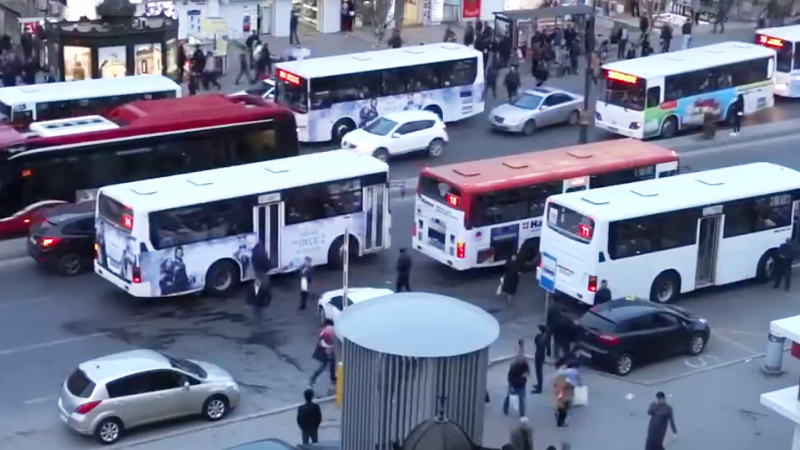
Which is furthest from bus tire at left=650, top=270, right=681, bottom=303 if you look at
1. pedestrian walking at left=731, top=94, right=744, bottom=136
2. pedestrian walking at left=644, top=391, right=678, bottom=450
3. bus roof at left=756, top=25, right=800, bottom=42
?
bus roof at left=756, top=25, right=800, bottom=42

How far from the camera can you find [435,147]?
38281 mm

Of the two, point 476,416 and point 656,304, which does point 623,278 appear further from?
point 476,416

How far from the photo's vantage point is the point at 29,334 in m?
26.3

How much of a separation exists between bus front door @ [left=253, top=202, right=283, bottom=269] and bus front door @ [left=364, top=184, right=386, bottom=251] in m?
2.03

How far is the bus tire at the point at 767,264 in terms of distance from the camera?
29891 millimetres

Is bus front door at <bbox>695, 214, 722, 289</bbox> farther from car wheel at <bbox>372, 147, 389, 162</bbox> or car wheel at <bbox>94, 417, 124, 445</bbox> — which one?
car wheel at <bbox>94, 417, 124, 445</bbox>

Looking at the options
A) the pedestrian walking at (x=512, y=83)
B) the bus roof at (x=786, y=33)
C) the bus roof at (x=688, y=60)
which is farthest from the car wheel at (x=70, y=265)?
the bus roof at (x=786, y=33)

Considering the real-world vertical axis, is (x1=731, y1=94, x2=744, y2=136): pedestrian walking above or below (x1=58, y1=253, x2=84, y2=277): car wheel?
above

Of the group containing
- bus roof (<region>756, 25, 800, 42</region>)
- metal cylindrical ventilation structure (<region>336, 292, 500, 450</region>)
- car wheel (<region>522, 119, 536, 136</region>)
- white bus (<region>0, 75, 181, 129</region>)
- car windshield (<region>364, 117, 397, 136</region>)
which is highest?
metal cylindrical ventilation structure (<region>336, 292, 500, 450</region>)

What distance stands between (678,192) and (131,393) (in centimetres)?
1156

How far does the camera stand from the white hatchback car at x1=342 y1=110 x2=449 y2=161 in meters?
37.1

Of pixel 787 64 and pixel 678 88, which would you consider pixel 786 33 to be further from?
pixel 678 88

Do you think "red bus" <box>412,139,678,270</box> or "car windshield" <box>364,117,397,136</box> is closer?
"red bus" <box>412,139,678,270</box>

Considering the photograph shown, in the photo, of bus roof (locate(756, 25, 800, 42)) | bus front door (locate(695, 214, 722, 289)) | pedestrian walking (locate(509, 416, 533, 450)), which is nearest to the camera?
pedestrian walking (locate(509, 416, 533, 450))
